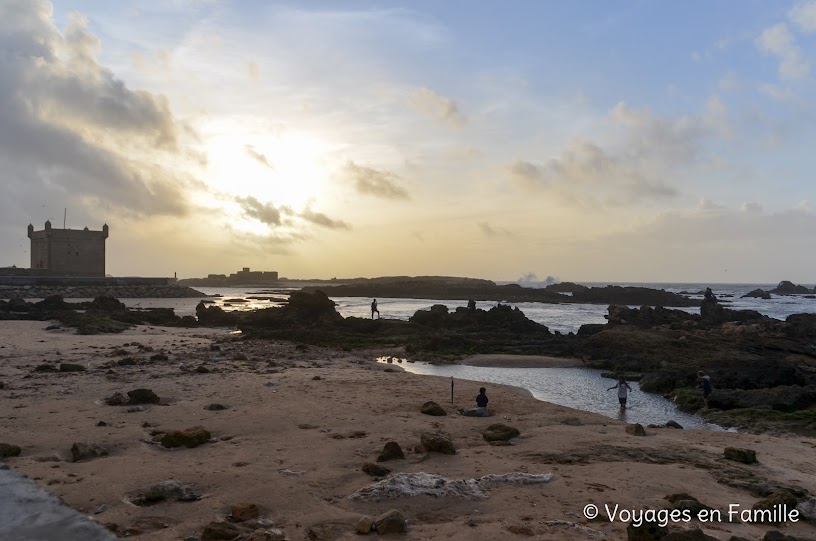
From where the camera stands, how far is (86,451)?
430 inches

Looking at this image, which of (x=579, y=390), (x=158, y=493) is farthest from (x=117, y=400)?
(x=579, y=390)

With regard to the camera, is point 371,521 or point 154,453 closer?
point 371,521

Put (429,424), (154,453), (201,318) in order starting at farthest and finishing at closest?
(201,318) < (429,424) < (154,453)

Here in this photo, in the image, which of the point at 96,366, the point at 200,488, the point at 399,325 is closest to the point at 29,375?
the point at 96,366

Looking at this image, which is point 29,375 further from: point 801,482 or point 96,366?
point 801,482

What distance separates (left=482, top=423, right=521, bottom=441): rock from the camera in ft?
43.3

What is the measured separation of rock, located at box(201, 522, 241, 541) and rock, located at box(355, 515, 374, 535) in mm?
1657

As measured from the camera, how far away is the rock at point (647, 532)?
7438 millimetres

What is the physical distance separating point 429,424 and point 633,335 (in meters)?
26.1

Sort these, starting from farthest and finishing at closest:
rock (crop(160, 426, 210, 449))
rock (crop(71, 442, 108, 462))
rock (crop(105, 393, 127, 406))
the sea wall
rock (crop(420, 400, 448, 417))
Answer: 1. the sea wall
2. rock (crop(420, 400, 448, 417))
3. rock (crop(105, 393, 127, 406))
4. rock (crop(160, 426, 210, 449))
5. rock (crop(71, 442, 108, 462))

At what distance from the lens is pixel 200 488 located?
947cm

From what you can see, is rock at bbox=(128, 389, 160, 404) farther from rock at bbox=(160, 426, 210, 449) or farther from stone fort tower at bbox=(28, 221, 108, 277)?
stone fort tower at bbox=(28, 221, 108, 277)

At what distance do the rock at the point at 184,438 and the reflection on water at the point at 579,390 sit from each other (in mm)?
9796

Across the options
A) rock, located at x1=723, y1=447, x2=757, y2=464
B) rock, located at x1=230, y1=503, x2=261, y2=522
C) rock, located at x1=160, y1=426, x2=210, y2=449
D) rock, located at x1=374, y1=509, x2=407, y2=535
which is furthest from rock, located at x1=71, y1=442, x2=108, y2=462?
rock, located at x1=723, y1=447, x2=757, y2=464
